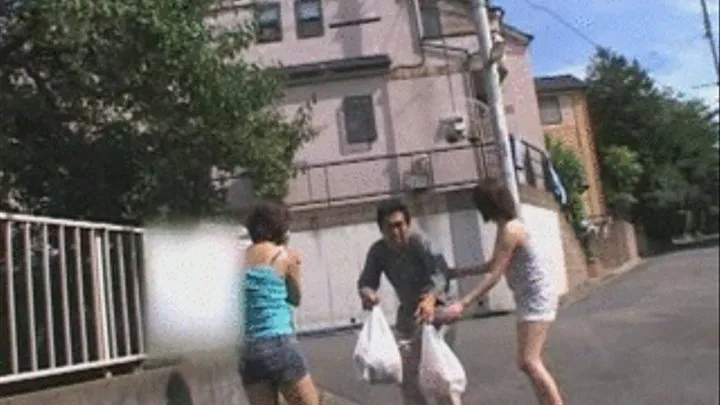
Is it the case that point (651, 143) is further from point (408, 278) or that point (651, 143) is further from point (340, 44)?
point (340, 44)

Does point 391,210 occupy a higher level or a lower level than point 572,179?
higher

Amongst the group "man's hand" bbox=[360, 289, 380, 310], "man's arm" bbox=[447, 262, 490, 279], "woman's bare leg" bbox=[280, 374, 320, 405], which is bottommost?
"woman's bare leg" bbox=[280, 374, 320, 405]

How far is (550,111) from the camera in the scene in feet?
7.98

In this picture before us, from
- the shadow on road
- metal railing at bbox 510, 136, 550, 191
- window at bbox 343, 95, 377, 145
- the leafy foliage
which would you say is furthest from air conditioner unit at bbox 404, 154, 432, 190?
the leafy foliage

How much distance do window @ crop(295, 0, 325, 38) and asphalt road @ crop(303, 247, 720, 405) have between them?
8234mm

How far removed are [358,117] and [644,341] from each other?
17.0 metres

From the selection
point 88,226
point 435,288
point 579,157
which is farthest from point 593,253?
point 88,226

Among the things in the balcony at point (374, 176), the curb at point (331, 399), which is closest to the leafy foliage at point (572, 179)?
the curb at point (331, 399)

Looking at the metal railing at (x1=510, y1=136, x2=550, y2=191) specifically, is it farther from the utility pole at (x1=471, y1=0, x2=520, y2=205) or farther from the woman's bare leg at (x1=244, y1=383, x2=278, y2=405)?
the woman's bare leg at (x1=244, y1=383, x2=278, y2=405)

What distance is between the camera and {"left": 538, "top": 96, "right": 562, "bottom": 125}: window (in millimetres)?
2340

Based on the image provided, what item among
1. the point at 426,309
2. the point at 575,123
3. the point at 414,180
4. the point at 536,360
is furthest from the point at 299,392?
the point at 414,180

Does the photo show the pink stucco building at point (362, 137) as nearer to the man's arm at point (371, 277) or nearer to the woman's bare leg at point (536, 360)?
the man's arm at point (371, 277)

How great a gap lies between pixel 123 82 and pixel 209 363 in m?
2.87

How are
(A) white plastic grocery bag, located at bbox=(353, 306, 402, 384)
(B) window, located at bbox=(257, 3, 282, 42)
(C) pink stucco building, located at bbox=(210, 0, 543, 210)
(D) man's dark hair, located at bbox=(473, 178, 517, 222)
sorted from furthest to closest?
(C) pink stucco building, located at bbox=(210, 0, 543, 210) < (B) window, located at bbox=(257, 3, 282, 42) < (A) white plastic grocery bag, located at bbox=(353, 306, 402, 384) < (D) man's dark hair, located at bbox=(473, 178, 517, 222)
